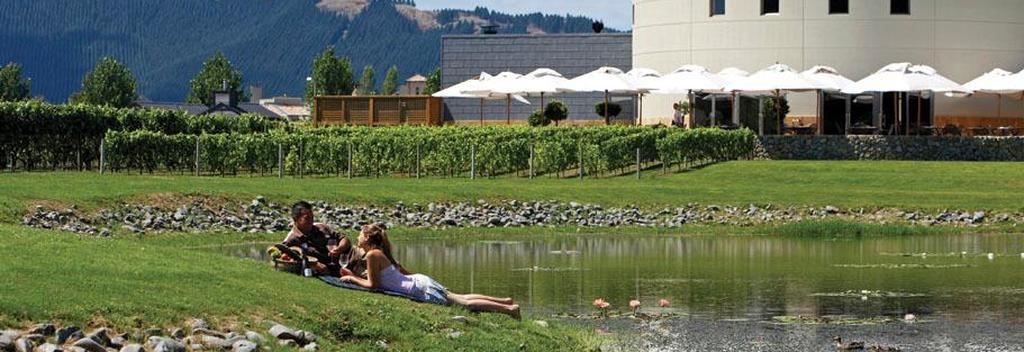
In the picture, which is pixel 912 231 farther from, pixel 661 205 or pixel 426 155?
pixel 426 155

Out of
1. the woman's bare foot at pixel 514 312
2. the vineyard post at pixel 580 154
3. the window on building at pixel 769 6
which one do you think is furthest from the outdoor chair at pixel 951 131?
the woman's bare foot at pixel 514 312

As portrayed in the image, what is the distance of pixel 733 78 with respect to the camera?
75.4 m

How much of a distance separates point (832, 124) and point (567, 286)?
1977 inches

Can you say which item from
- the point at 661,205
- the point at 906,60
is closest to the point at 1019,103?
the point at 906,60

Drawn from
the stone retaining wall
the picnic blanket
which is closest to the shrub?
the stone retaining wall

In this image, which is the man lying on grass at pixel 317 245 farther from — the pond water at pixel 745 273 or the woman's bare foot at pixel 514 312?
the pond water at pixel 745 273

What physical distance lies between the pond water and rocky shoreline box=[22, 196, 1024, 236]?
112 inches

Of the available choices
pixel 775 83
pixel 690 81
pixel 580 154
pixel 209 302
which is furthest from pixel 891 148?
pixel 209 302

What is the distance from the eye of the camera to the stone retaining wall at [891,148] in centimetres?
6981

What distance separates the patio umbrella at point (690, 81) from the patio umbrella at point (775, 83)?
87 centimetres

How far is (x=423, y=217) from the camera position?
47844mm

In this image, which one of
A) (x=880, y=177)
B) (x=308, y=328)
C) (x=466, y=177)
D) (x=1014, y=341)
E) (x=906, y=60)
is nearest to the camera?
(x=308, y=328)

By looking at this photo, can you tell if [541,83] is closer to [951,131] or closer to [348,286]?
[951,131]

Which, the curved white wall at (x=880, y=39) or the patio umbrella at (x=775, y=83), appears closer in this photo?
the patio umbrella at (x=775, y=83)
